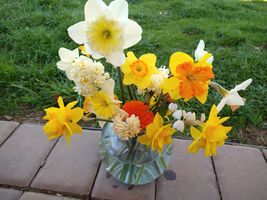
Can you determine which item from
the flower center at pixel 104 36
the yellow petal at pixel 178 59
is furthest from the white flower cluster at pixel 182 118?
the flower center at pixel 104 36

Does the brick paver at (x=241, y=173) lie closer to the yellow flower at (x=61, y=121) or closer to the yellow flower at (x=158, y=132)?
the yellow flower at (x=158, y=132)

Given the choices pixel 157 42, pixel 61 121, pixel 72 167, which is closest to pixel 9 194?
pixel 72 167

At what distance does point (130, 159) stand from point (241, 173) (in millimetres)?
517

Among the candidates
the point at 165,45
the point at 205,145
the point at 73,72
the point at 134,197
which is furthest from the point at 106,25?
the point at 165,45

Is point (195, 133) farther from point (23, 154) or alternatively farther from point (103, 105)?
point (23, 154)

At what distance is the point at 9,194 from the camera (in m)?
1.10

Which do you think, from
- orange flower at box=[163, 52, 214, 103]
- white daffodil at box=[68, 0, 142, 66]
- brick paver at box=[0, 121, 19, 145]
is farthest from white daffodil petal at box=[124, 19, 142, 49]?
brick paver at box=[0, 121, 19, 145]

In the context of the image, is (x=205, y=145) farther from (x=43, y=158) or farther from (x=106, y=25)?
(x=43, y=158)

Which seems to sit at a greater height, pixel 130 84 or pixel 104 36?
pixel 104 36

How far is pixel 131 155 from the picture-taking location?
978 mm

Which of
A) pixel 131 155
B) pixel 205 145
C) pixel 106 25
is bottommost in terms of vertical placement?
pixel 131 155

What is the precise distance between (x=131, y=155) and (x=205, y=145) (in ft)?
Result: 1.02

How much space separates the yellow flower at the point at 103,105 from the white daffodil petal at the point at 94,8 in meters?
0.19

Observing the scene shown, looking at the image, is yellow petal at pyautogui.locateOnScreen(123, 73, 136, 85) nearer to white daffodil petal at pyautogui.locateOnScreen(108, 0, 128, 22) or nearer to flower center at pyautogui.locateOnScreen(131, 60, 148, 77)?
flower center at pyautogui.locateOnScreen(131, 60, 148, 77)
